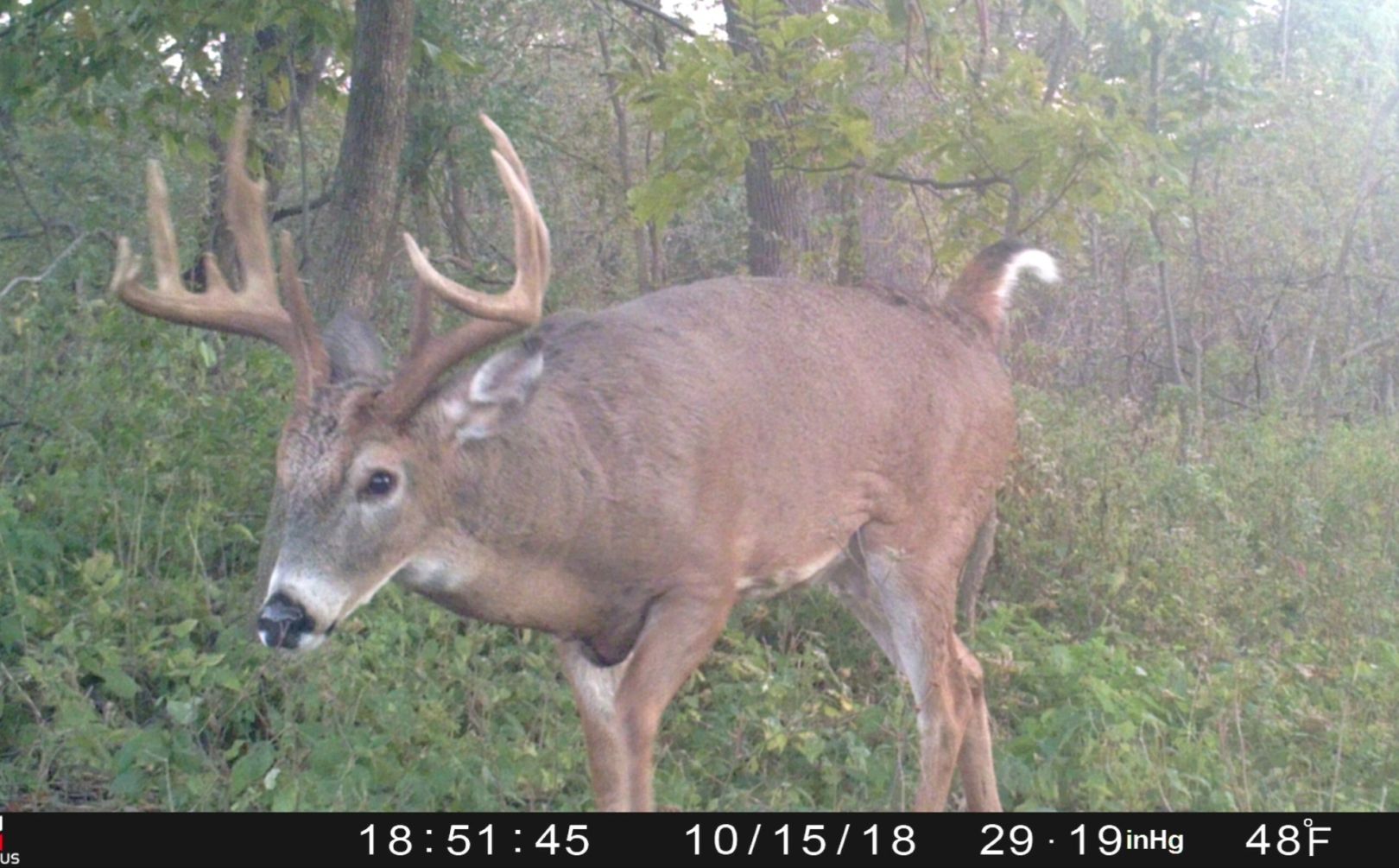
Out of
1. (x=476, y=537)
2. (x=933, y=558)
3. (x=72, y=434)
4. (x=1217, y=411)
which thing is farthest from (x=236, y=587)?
(x=1217, y=411)

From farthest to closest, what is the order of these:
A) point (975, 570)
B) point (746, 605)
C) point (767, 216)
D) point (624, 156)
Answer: point (624, 156) → point (767, 216) → point (975, 570) → point (746, 605)

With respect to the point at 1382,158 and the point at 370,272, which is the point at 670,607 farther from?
the point at 1382,158

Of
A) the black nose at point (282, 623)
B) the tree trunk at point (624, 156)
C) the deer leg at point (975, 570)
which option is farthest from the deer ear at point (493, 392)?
the tree trunk at point (624, 156)

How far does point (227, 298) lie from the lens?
186 inches

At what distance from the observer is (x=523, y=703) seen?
5.80 m

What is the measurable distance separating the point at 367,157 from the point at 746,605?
2.47m

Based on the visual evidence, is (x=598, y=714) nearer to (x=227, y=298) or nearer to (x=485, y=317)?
(x=485, y=317)

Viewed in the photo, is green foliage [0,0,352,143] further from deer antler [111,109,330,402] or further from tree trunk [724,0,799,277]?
deer antler [111,109,330,402]

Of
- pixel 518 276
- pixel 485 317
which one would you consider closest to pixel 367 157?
pixel 518 276

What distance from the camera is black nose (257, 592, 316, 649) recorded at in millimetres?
4168
